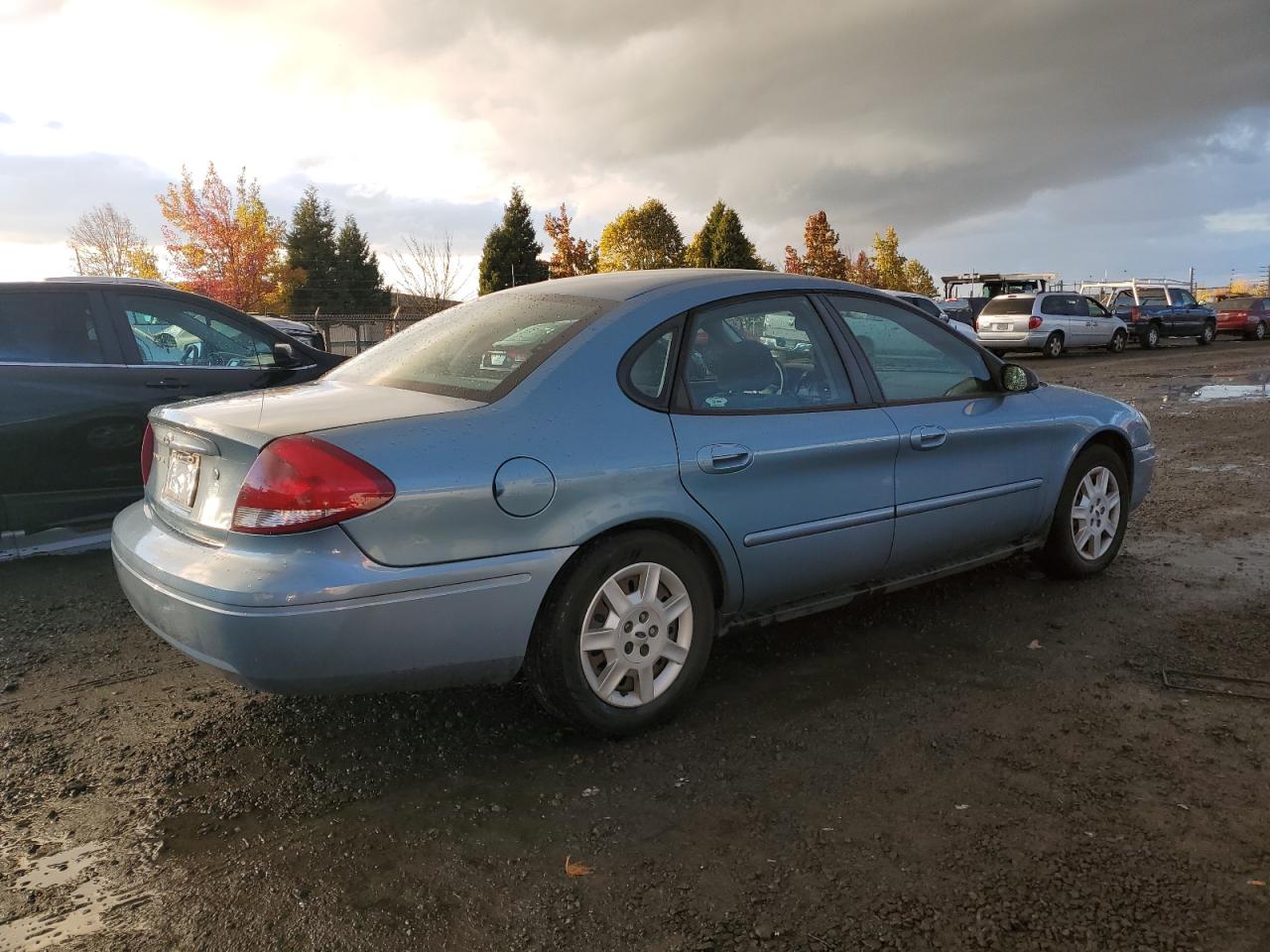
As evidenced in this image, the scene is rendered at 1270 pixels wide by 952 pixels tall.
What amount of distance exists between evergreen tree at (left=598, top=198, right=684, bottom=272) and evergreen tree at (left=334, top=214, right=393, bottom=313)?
1657 cm

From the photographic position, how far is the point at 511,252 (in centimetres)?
5788

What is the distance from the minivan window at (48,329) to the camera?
5262 mm

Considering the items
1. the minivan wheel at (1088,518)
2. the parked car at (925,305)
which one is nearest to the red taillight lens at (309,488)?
the parked car at (925,305)

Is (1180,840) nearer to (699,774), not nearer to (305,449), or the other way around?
(699,774)

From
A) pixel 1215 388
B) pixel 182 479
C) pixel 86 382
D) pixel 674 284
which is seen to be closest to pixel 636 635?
pixel 674 284

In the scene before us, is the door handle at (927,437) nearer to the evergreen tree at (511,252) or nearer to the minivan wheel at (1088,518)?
the minivan wheel at (1088,518)

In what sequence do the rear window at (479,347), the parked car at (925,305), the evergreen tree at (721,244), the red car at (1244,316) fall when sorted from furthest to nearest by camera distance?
the evergreen tree at (721,244) → the red car at (1244,316) → the parked car at (925,305) → the rear window at (479,347)

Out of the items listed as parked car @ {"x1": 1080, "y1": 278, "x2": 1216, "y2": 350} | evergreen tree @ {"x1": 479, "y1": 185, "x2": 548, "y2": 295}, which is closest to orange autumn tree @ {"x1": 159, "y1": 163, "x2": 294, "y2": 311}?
evergreen tree @ {"x1": 479, "y1": 185, "x2": 548, "y2": 295}

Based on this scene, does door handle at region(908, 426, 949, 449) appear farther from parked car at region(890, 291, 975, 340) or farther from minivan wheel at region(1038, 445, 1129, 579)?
minivan wheel at region(1038, 445, 1129, 579)

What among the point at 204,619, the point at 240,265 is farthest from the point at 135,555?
the point at 240,265

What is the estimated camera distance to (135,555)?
3.09m

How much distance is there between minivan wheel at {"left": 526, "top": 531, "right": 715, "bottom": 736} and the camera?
2.92 metres

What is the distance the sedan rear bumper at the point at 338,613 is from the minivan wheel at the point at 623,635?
0.32 feet

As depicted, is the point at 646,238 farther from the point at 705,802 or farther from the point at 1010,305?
the point at 705,802
